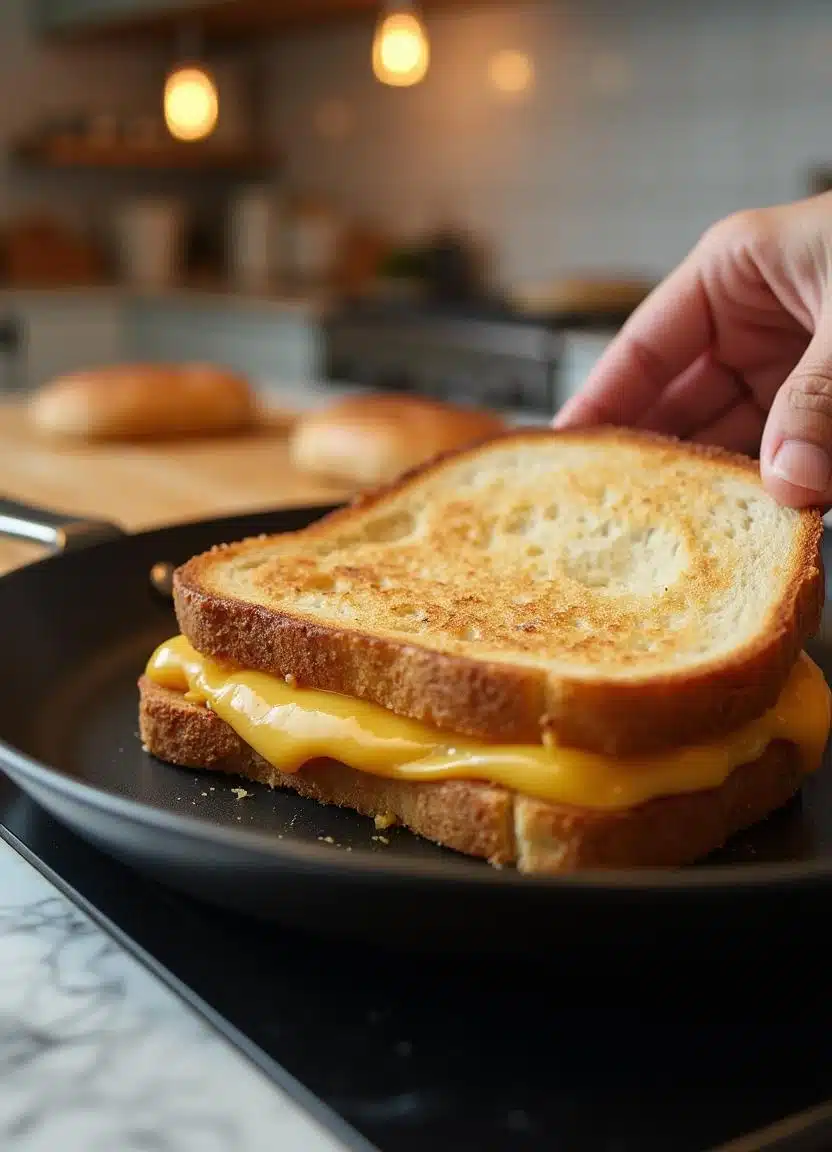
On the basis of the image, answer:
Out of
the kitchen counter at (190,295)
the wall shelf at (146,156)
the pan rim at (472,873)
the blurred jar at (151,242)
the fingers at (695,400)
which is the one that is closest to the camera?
the pan rim at (472,873)

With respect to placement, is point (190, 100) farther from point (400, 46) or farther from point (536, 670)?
point (536, 670)

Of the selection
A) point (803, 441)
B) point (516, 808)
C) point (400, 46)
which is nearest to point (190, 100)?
point (400, 46)

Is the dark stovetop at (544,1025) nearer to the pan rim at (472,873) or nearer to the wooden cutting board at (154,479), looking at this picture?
the pan rim at (472,873)

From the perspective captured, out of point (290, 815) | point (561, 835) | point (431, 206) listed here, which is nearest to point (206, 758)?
point (290, 815)

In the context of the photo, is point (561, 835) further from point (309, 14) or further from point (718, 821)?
point (309, 14)

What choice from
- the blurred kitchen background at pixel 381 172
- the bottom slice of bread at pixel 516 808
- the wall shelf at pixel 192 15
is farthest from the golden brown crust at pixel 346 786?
the wall shelf at pixel 192 15

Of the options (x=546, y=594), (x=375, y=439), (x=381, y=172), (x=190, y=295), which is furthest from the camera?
(x=381, y=172)
